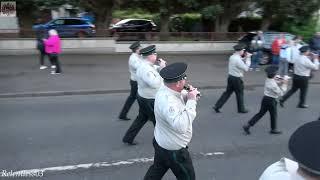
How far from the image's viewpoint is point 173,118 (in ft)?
15.7

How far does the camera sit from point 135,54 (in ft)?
30.9

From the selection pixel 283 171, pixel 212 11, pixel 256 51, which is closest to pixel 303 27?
pixel 212 11

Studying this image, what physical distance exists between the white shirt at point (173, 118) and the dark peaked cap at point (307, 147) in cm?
246

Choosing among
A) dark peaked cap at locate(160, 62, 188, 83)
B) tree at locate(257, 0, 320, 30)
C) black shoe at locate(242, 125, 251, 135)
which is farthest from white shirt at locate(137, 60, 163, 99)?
tree at locate(257, 0, 320, 30)

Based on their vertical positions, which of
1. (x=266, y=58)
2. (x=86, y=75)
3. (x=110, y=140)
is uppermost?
(x=110, y=140)

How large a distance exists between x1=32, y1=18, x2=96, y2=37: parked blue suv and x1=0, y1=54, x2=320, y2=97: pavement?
3.04m

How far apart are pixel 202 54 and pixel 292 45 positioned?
805 centimetres

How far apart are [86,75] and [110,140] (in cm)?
821

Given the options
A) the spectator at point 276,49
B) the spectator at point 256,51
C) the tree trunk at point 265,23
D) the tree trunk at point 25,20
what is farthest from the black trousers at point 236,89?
the tree trunk at point 25,20

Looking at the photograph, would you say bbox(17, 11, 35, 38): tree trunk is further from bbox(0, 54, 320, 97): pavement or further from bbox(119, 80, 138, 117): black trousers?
bbox(119, 80, 138, 117): black trousers

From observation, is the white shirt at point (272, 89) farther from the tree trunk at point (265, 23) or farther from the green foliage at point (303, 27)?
the tree trunk at point (265, 23)

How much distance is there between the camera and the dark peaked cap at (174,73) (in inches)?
195

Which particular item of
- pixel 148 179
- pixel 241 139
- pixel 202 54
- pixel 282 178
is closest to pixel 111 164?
pixel 148 179

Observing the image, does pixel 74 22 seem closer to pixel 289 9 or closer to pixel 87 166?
pixel 289 9
